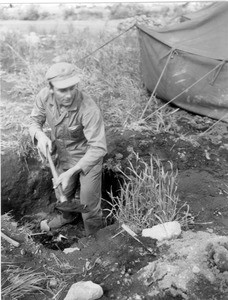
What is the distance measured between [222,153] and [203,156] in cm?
20

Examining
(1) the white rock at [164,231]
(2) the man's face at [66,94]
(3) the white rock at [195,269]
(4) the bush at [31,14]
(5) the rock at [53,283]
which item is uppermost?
(4) the bush at [31,14]

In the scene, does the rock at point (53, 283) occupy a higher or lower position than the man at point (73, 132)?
lower

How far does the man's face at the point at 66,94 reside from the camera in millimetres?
2596

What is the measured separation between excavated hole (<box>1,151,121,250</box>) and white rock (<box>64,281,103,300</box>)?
1.15 m

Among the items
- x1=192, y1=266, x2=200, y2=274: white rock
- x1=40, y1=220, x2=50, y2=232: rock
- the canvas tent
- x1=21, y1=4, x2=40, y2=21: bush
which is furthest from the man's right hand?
x1=21, y1=4, x2=40, y2=21: bush

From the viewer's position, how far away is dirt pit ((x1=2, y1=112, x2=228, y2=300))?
2.22 meters

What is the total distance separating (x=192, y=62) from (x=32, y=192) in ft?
7.55

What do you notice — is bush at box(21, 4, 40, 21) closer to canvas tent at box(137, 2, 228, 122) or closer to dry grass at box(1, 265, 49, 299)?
canvas tent at box(137, 2, 228, 122)

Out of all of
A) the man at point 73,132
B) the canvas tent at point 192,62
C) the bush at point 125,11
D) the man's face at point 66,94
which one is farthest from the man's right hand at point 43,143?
the bush at point 125,11

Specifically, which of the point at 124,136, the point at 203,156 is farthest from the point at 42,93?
the point at 203,156

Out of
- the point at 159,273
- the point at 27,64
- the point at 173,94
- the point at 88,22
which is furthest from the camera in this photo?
the point at 88,22

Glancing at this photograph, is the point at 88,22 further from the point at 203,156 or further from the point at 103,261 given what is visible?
the point at 103,261

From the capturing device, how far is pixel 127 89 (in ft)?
14.6

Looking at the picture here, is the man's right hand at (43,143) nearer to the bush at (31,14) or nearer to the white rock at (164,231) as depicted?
the white rock at (164,231)
